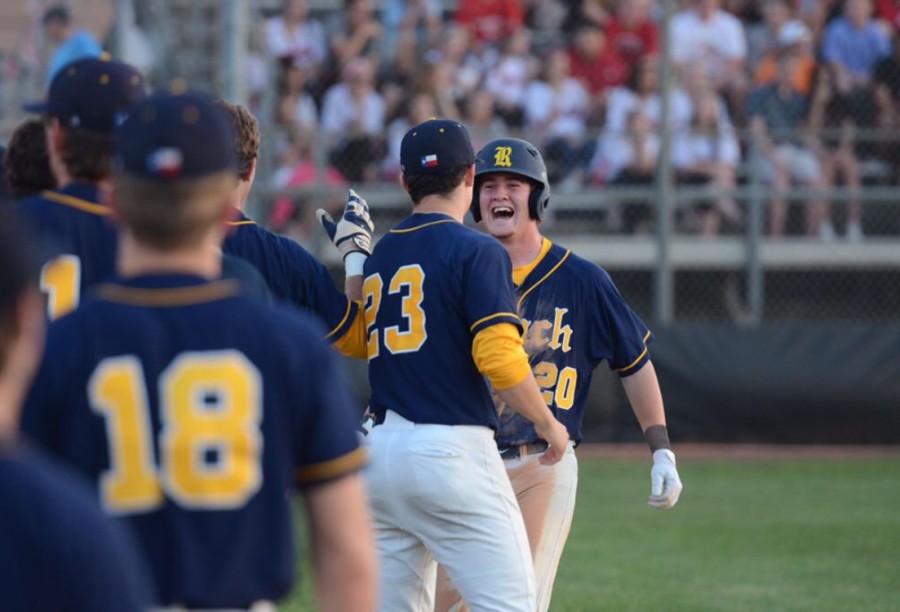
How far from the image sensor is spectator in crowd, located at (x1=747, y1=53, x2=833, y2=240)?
14.2m

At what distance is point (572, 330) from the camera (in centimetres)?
576

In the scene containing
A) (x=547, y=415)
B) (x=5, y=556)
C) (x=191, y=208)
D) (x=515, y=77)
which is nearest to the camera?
(x=5, y=556)

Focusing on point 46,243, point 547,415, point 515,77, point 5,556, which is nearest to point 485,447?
point 547,415

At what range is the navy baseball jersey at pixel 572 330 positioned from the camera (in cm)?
571

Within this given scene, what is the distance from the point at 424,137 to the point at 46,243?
1699mm

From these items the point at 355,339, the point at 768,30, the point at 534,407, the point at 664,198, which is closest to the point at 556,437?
the point at 534,407

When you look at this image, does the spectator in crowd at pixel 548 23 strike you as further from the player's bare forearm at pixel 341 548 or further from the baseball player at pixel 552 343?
the player's bare forearm at pixel 341 548

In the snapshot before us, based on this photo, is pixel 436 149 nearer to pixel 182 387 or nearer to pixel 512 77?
pixel 182 387

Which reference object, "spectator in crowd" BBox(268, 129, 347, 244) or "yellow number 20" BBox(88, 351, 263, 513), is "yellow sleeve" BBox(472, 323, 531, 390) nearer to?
"yellow number 20" BBox(88, 351, 263, 513)

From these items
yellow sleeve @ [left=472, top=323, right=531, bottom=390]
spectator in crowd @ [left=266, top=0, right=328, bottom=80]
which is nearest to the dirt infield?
spectator in crowd @ [left=266, top=0, right=328, bottom=80]

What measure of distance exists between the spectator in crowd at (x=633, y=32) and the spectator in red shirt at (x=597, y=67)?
103 mm

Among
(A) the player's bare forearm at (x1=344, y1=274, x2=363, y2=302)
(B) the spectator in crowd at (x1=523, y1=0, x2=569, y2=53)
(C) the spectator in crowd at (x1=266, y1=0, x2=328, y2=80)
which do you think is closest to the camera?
(A) the player's bare forearm at (x1=344, y1=274, x2=363, y2=302)

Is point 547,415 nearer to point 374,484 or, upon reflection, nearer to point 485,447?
point 485,447

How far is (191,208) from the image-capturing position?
2686mm
